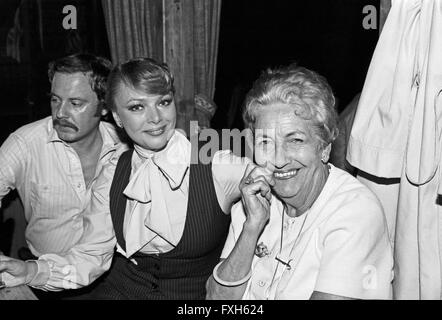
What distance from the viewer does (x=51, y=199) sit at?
2594mm

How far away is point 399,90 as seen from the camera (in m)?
1.93

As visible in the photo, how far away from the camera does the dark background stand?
132 inches

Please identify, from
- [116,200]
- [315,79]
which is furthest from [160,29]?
[315,79]

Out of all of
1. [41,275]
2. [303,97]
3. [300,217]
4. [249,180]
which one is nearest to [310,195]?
[300,217]

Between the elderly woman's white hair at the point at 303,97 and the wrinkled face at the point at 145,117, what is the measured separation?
16.5 inches

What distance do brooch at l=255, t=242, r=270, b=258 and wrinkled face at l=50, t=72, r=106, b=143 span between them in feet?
3.58

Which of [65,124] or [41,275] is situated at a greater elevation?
[65,124]

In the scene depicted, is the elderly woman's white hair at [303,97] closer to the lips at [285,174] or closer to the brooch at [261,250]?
the lips at [285,174]

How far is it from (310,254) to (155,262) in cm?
70

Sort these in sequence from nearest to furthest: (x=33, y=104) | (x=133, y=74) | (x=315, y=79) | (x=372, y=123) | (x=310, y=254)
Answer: (x=310, y=254)
(x=315, y=79)
(x=372, y=123)
(x=133, y=74)
(x=33, y=104)

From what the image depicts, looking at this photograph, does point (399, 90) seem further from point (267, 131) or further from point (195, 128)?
point (195, 128)

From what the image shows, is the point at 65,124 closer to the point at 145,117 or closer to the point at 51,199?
the point at 51,199

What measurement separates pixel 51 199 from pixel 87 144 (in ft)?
1.00
